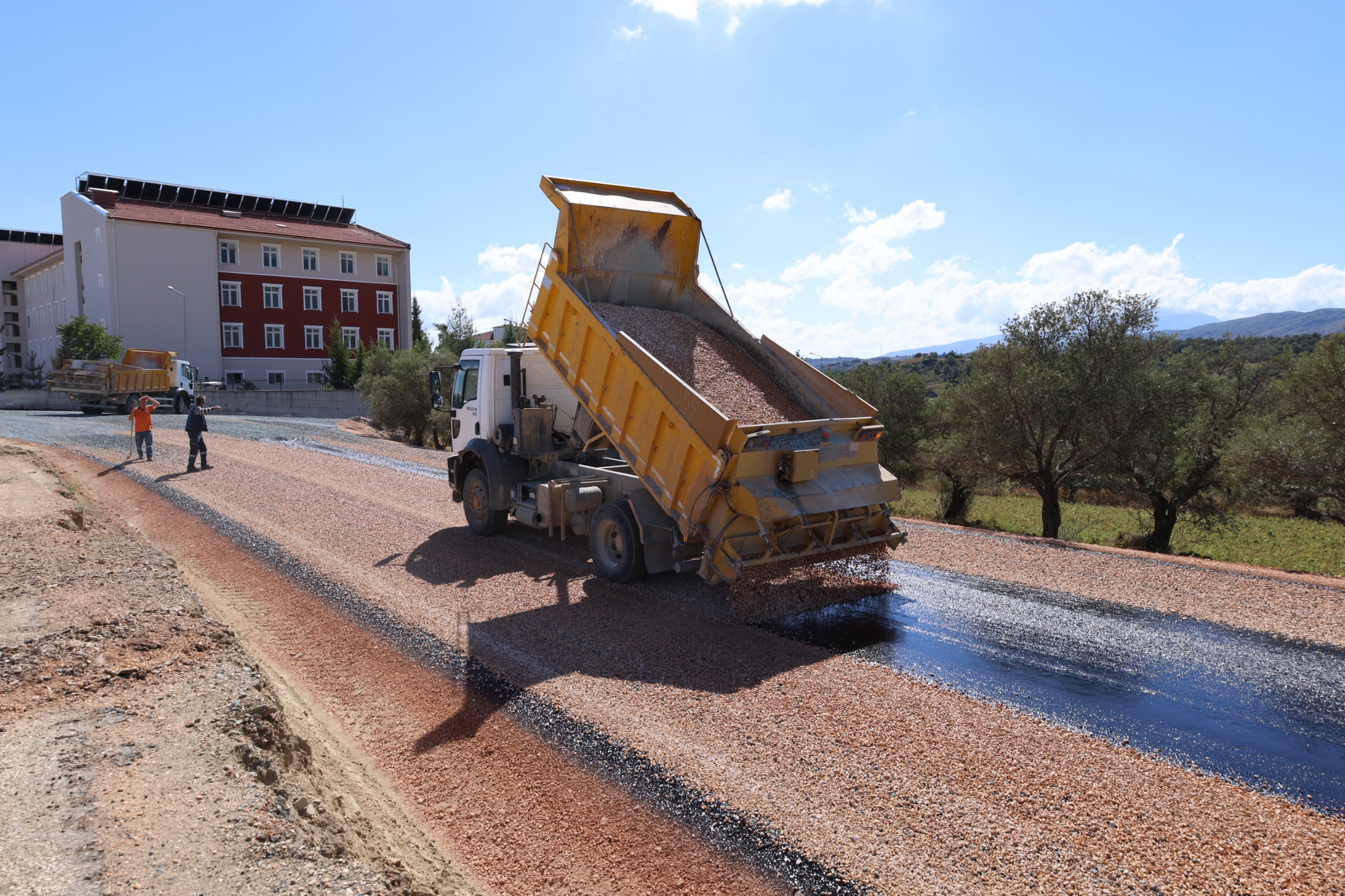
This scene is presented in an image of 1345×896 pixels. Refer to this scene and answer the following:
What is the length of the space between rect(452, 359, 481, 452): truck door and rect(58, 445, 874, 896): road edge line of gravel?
135 inches

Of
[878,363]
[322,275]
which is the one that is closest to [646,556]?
[878,363]

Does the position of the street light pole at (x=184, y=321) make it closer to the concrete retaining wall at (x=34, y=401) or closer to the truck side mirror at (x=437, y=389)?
the concrete retaining wall at (x=34, y=401)

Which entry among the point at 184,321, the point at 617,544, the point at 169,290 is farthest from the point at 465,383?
the point at 169,290

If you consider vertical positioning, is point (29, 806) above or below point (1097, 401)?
below

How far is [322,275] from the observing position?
171 ft

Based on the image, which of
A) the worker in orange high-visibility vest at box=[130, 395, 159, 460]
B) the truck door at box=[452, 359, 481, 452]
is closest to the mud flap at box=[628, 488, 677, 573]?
the truck door at box=[452, 359, 481, 452]

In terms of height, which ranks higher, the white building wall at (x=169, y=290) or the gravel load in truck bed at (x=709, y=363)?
the white building wall at (x=169, y=290)

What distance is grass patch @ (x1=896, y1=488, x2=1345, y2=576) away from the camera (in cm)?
1633

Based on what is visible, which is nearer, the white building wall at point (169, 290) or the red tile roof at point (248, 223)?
the white building wall at point (169, 290)

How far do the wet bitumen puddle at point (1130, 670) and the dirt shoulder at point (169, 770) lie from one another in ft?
14.1

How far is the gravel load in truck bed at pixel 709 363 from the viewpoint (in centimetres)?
858

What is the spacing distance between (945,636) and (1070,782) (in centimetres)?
275

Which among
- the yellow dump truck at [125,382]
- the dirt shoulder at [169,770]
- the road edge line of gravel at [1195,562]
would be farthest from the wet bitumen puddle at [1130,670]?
the yellow dump truck at [125,382]

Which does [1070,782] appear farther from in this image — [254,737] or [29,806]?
[29,806]
